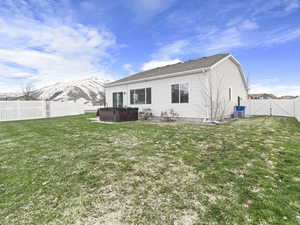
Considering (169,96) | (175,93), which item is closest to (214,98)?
(175,93)

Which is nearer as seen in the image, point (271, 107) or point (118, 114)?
point (118, 114)

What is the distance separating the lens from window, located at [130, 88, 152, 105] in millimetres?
11461

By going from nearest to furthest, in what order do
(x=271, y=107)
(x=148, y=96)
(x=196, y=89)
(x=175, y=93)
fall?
(x=196, y=89), (x=175, y=93), (x=148, y=96), (x=271, y=107)

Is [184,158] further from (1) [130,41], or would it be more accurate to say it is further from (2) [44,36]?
(1) [130,41]

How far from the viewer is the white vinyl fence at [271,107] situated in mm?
10790

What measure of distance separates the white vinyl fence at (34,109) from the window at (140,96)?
329 inches

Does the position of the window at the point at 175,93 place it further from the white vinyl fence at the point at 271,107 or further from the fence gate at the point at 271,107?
the fence gate at the point at 271,107

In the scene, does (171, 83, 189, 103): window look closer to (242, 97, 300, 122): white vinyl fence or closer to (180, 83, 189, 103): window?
(180, 83, 189, 103): window

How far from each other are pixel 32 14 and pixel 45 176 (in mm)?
9666

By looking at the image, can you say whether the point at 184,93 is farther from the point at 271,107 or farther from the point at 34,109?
the point at 34,109

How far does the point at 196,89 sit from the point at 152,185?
7506 millimetres

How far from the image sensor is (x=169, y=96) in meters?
10.1

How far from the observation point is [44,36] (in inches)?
416

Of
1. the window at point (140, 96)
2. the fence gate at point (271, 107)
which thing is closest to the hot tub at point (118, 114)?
the window at point (140, 96)
